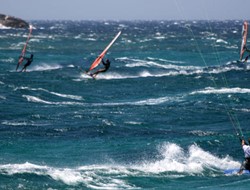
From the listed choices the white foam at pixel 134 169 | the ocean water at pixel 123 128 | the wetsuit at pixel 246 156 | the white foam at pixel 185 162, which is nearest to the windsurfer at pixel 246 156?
the wetsuit at pixel 246 156

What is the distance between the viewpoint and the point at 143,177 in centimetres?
2589

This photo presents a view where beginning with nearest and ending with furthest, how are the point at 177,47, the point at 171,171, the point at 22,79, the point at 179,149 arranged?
1. the point at 171,171
2. the point at 179,149
3. the point at 22,79
4. the point at 177,47

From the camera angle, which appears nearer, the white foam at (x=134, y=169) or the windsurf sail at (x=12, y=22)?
the white foam at (x=134, y=169)

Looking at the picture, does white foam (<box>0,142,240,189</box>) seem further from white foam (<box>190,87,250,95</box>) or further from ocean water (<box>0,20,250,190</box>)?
white foam (<box>190,87,250,95</box>)

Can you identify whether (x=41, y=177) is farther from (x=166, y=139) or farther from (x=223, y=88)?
(x=223, y=88)

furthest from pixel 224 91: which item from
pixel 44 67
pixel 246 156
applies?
pixel 44 67

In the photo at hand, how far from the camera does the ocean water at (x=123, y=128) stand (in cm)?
2569

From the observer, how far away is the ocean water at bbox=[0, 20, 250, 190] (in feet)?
84.3

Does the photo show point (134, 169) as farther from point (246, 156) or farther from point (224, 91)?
point (224, 91)

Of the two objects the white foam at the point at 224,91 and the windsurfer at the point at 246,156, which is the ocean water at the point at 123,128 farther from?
the windsurfer at the point at 246,156

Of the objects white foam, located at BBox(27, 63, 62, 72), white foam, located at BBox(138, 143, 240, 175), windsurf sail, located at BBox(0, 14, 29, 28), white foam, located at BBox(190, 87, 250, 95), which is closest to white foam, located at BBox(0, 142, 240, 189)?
white foam, located at BBox(138, 143, 240, 175)

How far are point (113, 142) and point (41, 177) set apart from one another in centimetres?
812

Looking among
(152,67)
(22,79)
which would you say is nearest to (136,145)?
(22,79)

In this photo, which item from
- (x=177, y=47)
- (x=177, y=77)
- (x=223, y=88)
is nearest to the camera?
(x=223, y=88)
